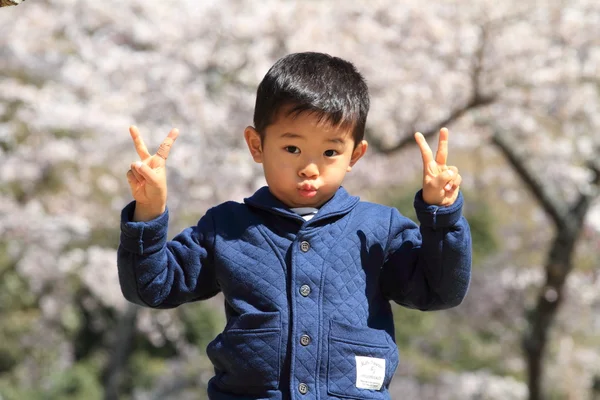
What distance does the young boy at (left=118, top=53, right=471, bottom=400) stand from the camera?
1.71 m

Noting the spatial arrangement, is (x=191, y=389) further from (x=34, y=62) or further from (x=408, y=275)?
(x=408, y=275)

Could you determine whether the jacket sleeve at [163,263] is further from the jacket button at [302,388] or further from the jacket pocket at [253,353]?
the jacket button at [302,388]

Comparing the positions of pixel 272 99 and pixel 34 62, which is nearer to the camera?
pixel 272 99

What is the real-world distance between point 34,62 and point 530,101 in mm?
3261

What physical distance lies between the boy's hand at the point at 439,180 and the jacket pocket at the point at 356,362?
0.92ft

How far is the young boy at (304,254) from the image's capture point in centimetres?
171

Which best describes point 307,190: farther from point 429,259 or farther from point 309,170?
point 429,259

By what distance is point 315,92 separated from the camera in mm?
1745

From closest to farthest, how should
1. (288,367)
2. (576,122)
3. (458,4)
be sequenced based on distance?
(288,367) → (458,4) → (576,122)

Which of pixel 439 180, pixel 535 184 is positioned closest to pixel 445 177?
pixel 439 180

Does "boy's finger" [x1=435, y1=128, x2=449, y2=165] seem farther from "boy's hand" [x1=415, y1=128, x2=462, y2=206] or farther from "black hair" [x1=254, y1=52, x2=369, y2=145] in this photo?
"black hair" [x1=254, y1=52, x2=369, y2=145]

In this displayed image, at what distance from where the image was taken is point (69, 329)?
881cm

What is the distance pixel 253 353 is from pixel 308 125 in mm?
439

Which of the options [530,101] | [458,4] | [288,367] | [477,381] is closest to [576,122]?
[530,101]
